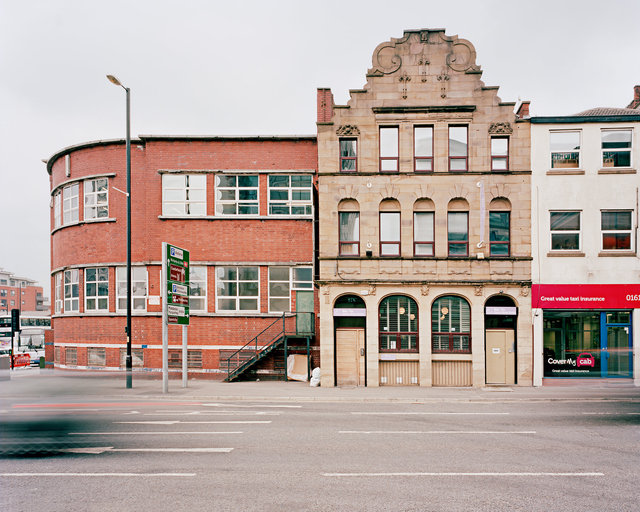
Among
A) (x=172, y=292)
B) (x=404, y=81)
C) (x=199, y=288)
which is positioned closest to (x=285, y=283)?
(x=199, y=288)

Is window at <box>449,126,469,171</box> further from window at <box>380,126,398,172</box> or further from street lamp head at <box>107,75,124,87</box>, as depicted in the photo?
street lamp head at <box>107,75,124,87</box>

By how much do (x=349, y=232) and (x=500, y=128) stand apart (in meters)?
7.75

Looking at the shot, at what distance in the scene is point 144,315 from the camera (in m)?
25.2

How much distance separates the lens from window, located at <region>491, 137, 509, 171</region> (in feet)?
70.4

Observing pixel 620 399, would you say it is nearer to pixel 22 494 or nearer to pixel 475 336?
pixel 475 336

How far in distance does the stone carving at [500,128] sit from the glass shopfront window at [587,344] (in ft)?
25.6

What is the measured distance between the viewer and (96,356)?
26359 millimetres

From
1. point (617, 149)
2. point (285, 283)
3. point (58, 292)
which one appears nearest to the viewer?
point (617, 149)

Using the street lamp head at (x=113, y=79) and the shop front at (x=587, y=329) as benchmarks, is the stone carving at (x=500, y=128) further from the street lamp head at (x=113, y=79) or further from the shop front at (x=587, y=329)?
the street lamp head at (x=113, y=79)

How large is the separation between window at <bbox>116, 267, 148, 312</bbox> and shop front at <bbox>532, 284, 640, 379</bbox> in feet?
60.6

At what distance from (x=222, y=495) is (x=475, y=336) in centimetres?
1538

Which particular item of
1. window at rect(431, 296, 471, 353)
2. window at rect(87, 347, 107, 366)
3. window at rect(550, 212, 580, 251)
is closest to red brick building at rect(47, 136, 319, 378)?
window at rect(87, 347, 107, 366)

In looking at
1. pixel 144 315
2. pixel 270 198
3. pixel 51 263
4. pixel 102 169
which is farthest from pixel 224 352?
pixel 51 263

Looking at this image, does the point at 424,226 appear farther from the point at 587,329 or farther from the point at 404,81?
the point at 587,329
